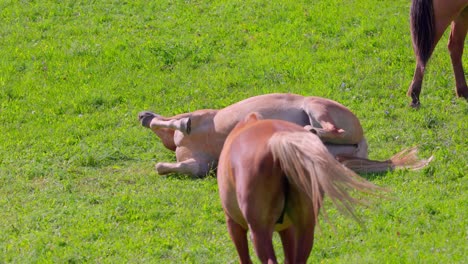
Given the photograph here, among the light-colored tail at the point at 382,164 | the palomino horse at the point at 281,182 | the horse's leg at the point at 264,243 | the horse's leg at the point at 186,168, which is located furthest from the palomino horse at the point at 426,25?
the horse's leg at the point at 264,243

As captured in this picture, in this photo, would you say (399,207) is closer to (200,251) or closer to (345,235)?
(345,235)

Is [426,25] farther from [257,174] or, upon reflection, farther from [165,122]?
[257,174]

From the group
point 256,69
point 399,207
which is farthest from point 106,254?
point 256,69

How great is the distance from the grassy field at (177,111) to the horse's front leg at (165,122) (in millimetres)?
355

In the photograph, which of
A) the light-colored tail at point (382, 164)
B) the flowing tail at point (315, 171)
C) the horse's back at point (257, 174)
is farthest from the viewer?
the light-colored tail at point (382, 164)

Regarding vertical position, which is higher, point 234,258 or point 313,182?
point 313,182

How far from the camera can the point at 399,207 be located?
750cm

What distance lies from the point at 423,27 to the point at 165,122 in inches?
125

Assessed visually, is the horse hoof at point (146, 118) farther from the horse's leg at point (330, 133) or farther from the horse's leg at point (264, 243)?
the horse's leg at point (264, 243)

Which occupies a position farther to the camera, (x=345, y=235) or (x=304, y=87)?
(x=304, y=87)

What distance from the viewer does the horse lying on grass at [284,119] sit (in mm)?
8547

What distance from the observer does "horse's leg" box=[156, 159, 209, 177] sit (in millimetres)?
8914

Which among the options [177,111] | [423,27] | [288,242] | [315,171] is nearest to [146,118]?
[177,111]

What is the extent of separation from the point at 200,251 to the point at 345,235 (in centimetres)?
111
